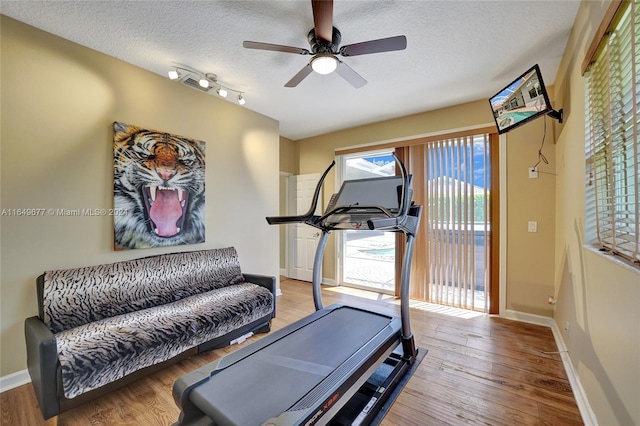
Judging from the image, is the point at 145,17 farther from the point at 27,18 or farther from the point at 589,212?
the point at 589,212

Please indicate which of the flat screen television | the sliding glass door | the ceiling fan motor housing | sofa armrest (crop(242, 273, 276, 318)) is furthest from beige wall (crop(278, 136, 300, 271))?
the flat screen television

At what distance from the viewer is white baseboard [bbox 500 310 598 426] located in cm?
157

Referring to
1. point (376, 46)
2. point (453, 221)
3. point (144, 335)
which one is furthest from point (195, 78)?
point (453, 221)

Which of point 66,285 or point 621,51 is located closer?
point 621,51

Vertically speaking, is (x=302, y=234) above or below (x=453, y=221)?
below

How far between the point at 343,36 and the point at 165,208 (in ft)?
8.01

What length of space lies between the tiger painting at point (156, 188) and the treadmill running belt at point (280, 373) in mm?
1744

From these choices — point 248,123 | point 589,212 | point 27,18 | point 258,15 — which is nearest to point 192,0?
point 258,15

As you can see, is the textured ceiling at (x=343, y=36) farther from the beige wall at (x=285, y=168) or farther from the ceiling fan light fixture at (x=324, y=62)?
the beige wall at (x=285, y=168)

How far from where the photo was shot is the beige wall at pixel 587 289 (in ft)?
3.60

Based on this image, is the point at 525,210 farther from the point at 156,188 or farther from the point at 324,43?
the point at 156,188

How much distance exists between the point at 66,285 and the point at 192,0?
2340 mm

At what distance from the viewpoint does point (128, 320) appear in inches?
80.4

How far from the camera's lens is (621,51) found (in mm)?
1280
